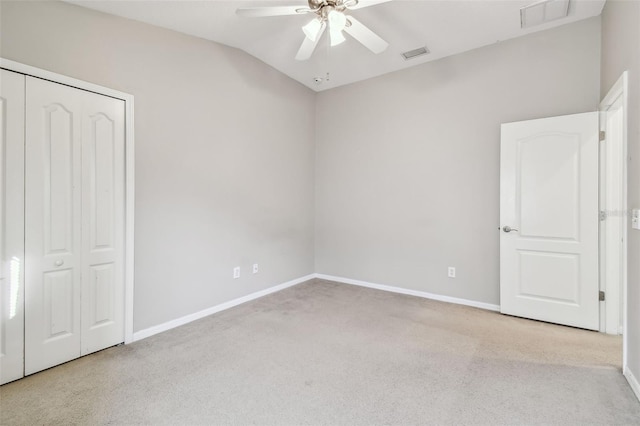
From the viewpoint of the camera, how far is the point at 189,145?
118 inches

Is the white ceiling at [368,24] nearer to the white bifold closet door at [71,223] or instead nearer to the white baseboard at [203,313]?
the white bifold closet door at [71,223]

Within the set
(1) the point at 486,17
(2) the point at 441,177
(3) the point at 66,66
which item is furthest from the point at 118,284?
(1) the point at 486,17

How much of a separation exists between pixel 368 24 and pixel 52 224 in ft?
10.4

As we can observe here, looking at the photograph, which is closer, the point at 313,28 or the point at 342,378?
the point at 342,378

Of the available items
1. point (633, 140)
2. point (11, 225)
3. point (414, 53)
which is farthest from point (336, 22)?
point (11, 225)

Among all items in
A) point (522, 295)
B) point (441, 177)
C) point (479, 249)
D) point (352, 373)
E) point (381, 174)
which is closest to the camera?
point (352, 373)

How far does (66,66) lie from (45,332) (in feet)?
6.47

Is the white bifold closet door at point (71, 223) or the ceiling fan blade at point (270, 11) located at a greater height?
the ceiling fan blade at point (270, 11)

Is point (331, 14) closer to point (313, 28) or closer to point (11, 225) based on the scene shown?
point (313, 28)

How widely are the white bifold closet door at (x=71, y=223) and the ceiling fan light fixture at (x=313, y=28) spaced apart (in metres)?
1.67

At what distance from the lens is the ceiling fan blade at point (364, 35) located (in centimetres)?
218

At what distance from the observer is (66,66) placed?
2232mm

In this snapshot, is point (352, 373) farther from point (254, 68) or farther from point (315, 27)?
point (254, 68)

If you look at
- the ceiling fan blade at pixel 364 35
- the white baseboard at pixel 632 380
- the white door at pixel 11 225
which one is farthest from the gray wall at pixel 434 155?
the white door at pixel 11 225
